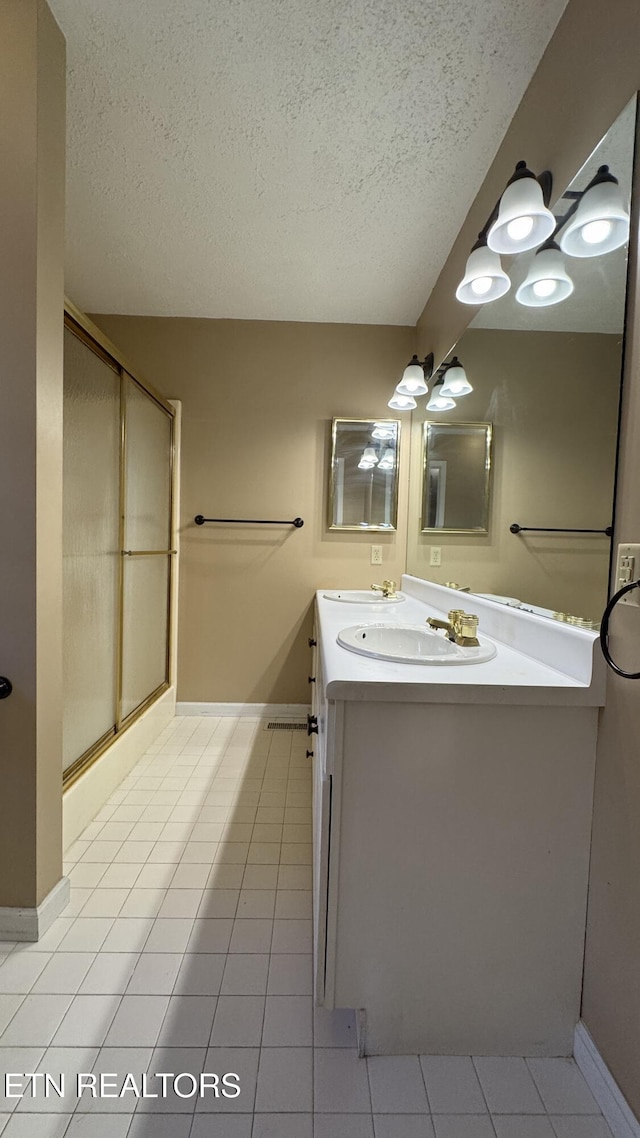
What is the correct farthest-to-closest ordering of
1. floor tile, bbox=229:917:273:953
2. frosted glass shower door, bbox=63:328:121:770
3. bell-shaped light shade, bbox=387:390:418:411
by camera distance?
1. bell-shaped light shade, bbox=387:390:418:411
2. frosted glass shower door, bbox=63:328:121:770
3. floor tile, bbox=229:917:273:953

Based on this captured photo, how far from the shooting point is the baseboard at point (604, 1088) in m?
0.72

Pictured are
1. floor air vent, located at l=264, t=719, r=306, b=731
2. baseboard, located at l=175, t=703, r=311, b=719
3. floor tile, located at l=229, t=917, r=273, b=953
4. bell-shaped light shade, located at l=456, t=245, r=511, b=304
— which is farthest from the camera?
baseboard, located at l=175, t=703, r=311, b=719

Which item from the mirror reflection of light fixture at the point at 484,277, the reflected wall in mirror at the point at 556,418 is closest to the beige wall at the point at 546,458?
the reflected wall in mirror at the point at 556,418

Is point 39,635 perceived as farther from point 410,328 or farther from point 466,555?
point 410,328

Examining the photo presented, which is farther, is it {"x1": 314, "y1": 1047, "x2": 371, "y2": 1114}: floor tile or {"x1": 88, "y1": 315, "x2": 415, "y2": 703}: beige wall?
{"x1": 88, "y1": 315, "x2": 415, "y2": 703}: beige wall

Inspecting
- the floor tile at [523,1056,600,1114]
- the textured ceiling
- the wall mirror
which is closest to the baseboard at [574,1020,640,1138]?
the floor tile at [523,1056,600,1114]

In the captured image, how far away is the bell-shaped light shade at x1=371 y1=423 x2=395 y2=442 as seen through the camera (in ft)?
7.68

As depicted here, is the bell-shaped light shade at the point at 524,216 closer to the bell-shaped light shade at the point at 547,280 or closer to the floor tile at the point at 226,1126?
the bell-shaped light shade at the point at 547,280

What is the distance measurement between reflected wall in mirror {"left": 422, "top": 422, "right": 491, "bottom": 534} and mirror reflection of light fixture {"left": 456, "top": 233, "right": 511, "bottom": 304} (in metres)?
0.36

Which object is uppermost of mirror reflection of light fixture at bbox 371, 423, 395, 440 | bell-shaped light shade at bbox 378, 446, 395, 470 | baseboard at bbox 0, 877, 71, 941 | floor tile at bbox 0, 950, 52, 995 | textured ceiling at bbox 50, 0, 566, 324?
textured ceiling at bbox 50, 0, 566, 324

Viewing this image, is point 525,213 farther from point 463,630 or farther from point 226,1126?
point 226,1126

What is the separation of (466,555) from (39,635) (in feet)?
4.26

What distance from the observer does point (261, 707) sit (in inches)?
95.9

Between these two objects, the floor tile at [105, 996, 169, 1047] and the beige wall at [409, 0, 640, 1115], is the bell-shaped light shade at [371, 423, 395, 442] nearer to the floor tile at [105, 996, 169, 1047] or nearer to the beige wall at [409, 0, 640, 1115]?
the beige wall at [409, 0, 640, 1115]
